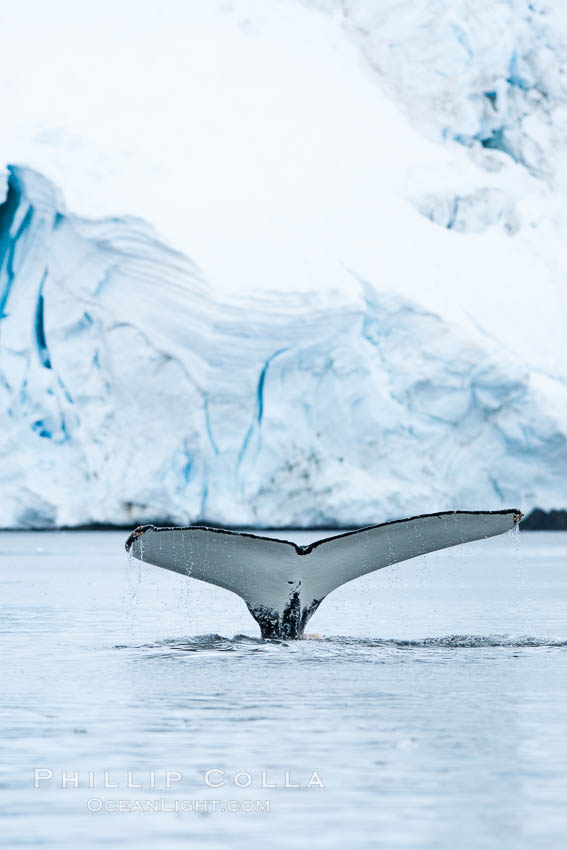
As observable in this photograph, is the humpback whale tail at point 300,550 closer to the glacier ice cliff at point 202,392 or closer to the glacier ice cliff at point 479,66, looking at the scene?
the glacier ice cliff at point 202,392

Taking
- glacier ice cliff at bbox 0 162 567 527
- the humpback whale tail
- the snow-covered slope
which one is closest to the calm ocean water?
the humpback whale tail

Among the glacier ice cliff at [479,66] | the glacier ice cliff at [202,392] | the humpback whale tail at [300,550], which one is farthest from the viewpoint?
the glacier ice cliff at [479,66]

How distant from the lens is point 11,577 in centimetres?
2169

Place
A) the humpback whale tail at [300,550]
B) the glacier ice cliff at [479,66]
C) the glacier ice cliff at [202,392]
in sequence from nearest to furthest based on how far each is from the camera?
1. the humpback whale tail at [300,550]
2. the glacier ice cliff at [202,392]
3. the glacier ice cliff at [479,66]

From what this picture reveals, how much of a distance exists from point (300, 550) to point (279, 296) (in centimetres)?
2017

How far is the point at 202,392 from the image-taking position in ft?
90.9

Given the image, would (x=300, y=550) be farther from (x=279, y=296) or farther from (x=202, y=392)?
(x=279, y=296)

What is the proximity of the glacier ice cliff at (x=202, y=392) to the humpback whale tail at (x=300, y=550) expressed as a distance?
18927 millimetres

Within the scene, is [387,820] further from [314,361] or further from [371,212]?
[371,212]

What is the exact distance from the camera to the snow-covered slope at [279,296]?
2744cm

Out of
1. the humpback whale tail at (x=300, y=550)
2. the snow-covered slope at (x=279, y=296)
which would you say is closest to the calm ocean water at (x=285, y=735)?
the humpback whale tail at (x=300, y=550)

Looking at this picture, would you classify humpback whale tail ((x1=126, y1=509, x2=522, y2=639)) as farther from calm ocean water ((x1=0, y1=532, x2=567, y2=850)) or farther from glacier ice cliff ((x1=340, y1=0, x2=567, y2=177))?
glacier ice cliff ((x1=340, y1=0, x2=567, y2=177))

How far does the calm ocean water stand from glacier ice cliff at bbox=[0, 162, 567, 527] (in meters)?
14.4

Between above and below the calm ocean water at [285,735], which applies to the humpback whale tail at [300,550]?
above
